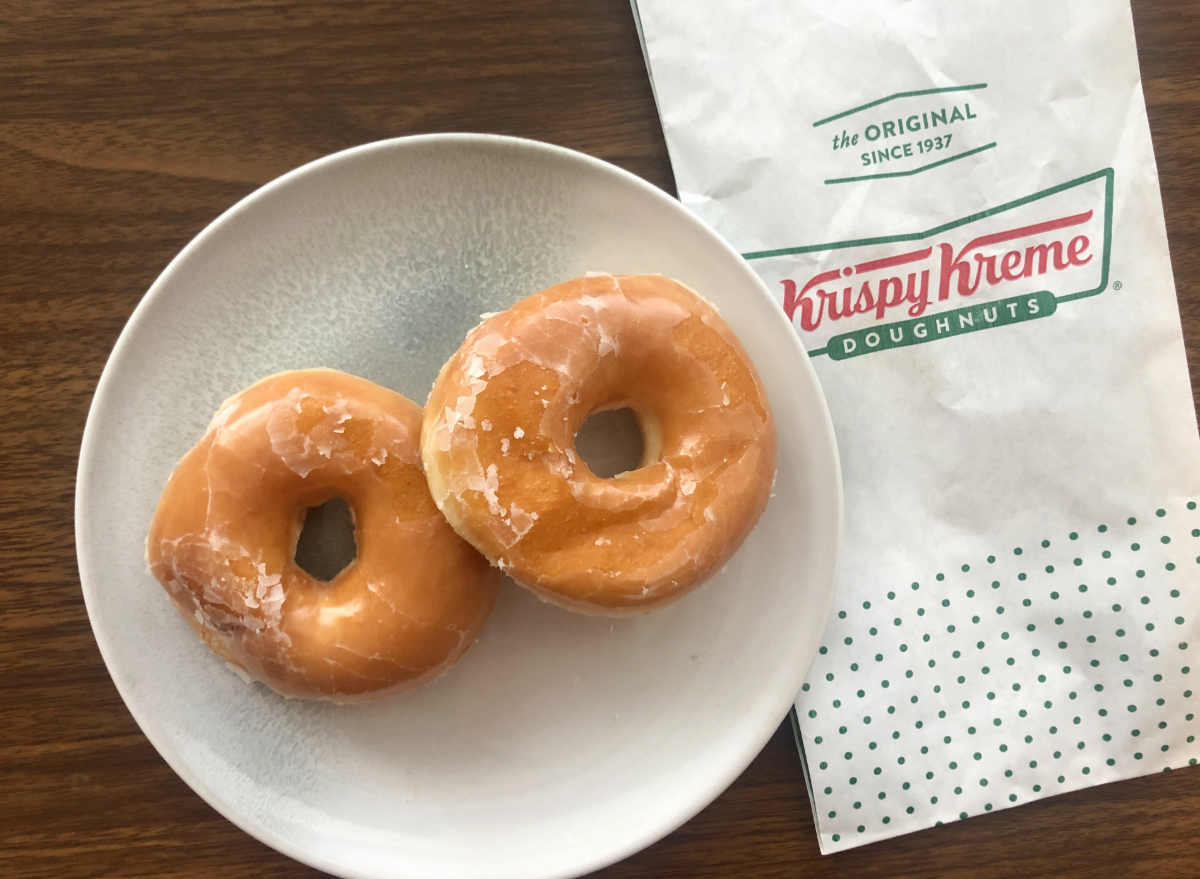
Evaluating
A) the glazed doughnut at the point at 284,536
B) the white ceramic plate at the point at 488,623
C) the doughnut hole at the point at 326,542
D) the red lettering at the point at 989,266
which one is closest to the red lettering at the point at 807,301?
the white ceramic plate at the point at 488,623

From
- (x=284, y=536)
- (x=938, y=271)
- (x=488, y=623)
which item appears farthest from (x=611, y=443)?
(x=938, y=271)

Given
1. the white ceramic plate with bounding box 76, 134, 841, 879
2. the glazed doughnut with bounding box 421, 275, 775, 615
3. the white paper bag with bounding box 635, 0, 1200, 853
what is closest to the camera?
the glazed doughnut with bounding box 421, 275, 775, 615

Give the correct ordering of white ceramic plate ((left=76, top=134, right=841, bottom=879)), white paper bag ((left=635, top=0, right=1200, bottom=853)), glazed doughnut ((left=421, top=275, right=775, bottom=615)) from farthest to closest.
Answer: white paper bag ((left=635, top=0, right=1200, bottom=853)) < white ceramic plate ((left=76, top=134, right=841, bottom=879)) < glazed doughnut ((left=421, top=275, right=775, bottom=615))

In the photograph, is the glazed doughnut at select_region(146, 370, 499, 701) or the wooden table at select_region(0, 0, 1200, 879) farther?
the wooden table at select_region(0, 0, 1200, 879)

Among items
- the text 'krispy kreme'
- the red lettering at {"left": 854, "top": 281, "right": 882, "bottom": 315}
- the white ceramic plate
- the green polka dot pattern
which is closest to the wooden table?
the white ceramic plate

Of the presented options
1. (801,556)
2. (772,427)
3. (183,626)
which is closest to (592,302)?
(772,427)

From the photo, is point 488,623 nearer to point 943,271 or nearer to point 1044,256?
point 943,271

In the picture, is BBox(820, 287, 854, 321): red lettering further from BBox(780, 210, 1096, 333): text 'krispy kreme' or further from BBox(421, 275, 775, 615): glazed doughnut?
BBox(421, 275, 775, 615): glazed doughnut
